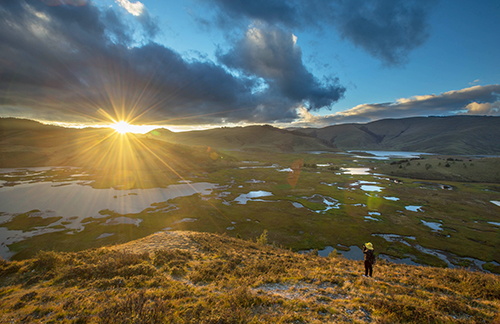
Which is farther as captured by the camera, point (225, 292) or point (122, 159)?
point (122, 159)

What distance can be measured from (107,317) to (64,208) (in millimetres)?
60960

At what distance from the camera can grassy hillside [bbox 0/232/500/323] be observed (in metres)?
10.3

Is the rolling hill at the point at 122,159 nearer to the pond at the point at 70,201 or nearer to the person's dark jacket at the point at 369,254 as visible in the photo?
the pond at the point at 70,201

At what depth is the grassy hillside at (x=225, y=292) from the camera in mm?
10266

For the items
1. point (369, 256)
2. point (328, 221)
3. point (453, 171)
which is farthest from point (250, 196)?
point (453, 171)

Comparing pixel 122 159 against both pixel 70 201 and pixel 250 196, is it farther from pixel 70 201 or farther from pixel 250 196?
pixel 250 196

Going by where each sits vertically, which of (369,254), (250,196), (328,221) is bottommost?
(250,196)

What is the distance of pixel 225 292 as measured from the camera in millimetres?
13023

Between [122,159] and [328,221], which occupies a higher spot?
[122,159]

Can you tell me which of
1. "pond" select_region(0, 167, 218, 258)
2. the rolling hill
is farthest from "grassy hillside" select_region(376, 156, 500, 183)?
the rolling hill

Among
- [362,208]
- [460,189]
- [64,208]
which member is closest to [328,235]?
[362,208]

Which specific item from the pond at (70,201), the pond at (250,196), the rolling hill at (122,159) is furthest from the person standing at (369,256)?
the rolling hill at (122,159)

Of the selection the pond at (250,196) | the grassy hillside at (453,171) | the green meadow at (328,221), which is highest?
the grassy hillside at (453,171)

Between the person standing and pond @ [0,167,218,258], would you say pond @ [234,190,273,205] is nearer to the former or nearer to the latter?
pond @ [0,167,218,258]
